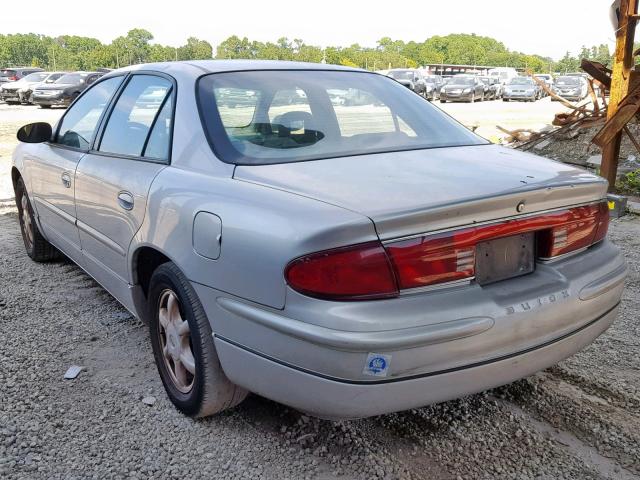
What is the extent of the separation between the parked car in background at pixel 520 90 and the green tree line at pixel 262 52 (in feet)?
99.4

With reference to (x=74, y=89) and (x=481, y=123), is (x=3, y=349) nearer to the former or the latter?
(x=481, y=123)

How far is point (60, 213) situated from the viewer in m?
4.13

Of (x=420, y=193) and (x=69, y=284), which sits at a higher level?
(x=420, y=193)

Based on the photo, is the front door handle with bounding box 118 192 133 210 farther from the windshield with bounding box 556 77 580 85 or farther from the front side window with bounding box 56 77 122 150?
the windshield with bounding box 556 77 580 85

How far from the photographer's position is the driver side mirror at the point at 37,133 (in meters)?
4.30

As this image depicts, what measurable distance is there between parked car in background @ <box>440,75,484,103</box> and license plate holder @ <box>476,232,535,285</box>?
3204 centimetres

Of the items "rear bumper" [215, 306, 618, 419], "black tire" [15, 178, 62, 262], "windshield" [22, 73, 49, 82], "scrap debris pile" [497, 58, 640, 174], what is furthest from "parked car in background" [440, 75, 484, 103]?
"rear bumper" [215, 306, 618, 419]

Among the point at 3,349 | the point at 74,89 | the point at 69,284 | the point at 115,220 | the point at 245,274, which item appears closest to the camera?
the point at 245,274

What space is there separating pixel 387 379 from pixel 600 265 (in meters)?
1.15

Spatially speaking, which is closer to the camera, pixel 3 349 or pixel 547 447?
pixel 547 447

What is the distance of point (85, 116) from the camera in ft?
13.5

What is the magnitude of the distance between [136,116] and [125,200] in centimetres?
58

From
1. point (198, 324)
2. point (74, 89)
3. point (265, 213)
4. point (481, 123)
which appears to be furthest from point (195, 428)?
point (74, 89)

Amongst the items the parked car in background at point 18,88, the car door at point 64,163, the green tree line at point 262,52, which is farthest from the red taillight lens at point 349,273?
the green tree line at point 262,52
